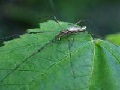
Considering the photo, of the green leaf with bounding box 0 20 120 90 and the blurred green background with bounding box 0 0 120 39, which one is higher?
the blurred green background with bounding box 0 0 120 39

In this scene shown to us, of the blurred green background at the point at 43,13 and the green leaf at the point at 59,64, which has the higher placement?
the blurred green background at the point at 43,13

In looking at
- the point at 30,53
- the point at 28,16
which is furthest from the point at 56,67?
the point at 28,16

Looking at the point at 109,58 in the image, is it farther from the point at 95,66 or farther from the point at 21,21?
the point at 21,21

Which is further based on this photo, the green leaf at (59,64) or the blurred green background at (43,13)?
the blurred green background at (43,13)

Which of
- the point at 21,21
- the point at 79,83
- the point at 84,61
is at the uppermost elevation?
the point at 21,21

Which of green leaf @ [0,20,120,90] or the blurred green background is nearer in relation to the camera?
green leaf @ [0,20,120,90]
